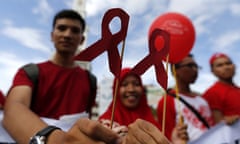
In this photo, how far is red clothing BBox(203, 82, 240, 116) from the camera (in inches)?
94.5

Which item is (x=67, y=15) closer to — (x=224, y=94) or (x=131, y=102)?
(x=131, y=102)

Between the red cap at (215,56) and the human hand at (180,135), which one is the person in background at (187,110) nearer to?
the human hand at (180,135)

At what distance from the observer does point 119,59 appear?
2.68 ft

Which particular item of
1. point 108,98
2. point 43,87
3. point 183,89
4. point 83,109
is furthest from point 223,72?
point 108,98

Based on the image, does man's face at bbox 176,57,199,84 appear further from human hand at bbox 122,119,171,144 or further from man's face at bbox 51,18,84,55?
human hand at bbox 122,119,171,144

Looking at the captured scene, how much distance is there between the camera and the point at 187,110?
2244mm

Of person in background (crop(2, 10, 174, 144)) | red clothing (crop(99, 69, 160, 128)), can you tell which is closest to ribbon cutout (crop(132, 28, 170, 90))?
person in background (crop(2, 10, 174, 144))

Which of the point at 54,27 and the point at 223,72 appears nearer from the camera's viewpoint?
the point at 54,27

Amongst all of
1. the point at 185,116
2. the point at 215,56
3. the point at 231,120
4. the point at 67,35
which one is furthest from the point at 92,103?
the point at 215,56

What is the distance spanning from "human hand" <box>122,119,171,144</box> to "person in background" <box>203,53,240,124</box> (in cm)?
174

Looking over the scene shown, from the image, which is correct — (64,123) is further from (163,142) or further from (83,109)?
(163,142)

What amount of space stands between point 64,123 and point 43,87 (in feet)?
0.64

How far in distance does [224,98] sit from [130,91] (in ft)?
3.20

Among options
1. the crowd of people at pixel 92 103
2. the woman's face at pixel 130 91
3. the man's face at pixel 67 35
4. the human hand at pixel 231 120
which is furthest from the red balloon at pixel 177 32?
the man's face at pixel 67 35
